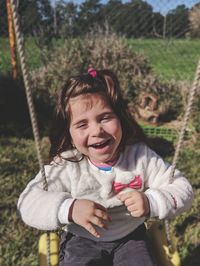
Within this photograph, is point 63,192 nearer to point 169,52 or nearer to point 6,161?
point 6,161

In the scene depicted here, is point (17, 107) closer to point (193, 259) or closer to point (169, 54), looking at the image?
point (193, 259)

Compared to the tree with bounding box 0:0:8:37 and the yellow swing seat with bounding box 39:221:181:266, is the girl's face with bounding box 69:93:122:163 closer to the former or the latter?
the yellow swing seat with bounding box 39:221:181:266

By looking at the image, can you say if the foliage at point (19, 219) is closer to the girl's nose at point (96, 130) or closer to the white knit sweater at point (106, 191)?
the white knit sweater at point (106, 191)

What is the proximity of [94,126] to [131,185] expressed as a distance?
303 millimetres

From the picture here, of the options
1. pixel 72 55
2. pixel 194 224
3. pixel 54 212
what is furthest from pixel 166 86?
pixel 54 212

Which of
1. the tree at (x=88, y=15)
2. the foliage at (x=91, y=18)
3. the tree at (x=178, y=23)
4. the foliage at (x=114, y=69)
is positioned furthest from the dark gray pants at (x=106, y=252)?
the tree at (x=178, y=23)

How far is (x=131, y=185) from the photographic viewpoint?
1752mm

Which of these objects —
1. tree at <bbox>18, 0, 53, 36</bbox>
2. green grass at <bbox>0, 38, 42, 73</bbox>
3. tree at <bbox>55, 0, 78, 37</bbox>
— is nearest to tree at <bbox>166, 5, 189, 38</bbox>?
tree at <bbox>55, 0, 78, 37</bbox>

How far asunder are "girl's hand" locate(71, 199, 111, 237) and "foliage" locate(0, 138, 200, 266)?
0.91 meters

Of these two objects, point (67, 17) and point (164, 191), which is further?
point (67, 17)

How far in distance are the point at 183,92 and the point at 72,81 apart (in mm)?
3181

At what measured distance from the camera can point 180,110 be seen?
466 centimetres

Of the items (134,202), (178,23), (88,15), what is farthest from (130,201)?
(178,23)

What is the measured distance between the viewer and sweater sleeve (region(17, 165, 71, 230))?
1.58 m
